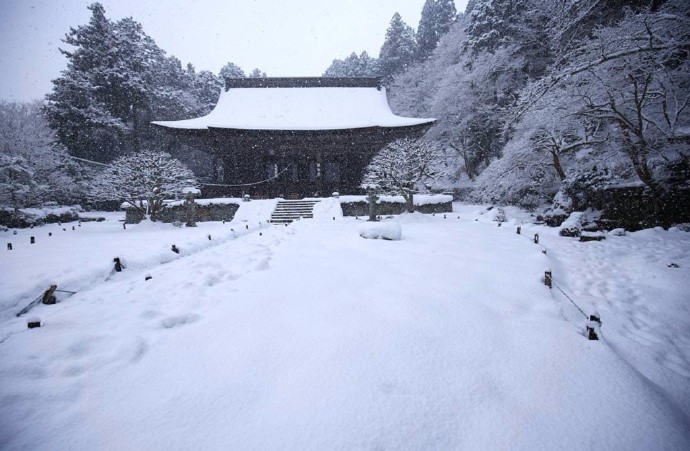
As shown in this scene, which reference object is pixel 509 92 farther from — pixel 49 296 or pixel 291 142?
pixel 49 296

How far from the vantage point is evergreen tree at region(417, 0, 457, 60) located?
39.4m

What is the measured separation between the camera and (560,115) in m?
8.25

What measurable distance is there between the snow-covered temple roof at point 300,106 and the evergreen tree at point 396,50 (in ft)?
64.9

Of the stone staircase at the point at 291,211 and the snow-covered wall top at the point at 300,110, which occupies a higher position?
the snow-covered wall top at the point at 300,110

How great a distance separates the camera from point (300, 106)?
840 inches

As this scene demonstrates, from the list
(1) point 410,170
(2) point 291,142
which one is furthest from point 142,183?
(1) point 410,170

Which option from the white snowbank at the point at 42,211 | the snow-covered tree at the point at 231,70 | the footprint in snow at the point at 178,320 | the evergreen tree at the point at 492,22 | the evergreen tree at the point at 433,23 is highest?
the evergreen tree at the point at 433,23

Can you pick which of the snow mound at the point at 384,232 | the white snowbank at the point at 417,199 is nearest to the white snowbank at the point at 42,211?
the white snowbank at the point at 417,199

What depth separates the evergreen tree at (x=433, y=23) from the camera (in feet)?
129

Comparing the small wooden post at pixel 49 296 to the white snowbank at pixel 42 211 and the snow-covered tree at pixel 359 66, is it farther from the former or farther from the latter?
the snow-covered tree at pixel 359 66

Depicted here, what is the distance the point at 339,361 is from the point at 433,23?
49052mm

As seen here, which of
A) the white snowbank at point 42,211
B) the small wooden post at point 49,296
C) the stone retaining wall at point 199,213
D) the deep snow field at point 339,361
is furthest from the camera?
the white snowbank at point 42,211

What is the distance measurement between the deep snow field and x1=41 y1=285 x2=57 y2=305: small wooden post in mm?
78

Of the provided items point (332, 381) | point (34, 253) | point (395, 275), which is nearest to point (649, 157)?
point (395, 275)
